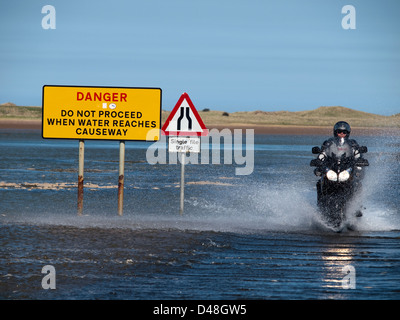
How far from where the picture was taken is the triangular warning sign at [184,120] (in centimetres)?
1467

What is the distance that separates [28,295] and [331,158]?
7.06m

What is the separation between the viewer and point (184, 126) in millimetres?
14758

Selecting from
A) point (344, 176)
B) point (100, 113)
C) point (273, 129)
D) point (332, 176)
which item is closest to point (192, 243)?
point (332, 176)

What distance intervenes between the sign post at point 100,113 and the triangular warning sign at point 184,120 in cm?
35

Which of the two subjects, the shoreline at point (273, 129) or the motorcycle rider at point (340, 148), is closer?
the motorcycle rider at point (340, 148)

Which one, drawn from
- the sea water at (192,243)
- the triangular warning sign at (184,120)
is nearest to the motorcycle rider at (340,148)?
the sea water at (192,243)

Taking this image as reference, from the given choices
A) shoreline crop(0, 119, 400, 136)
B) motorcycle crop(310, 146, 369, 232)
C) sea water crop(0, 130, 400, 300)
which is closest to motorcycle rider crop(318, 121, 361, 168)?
motorcycle crop(310, 146, 369, 232)

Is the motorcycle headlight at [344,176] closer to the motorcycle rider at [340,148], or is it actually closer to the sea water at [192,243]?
the motorcycle rider at [340,148]

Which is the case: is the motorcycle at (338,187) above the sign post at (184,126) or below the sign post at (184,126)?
below

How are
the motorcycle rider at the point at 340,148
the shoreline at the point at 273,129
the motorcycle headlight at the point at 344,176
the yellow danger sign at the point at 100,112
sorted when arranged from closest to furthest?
the motorcycle headlight at the point at 344,176 → the motorcycle rider at the point at 340,148 → the yellow danger sign at the point at 100,112 → the shoreline at the point at 273,129

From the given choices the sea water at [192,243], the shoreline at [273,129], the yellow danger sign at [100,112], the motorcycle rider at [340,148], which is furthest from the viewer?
the shoreline at [273,129]

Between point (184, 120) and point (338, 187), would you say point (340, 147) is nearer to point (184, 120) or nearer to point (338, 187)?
point (338, 187)

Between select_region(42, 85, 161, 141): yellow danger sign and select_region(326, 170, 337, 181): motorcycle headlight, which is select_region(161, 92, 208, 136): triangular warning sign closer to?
select_region(42, 85, 161, 141): yellow danger sign

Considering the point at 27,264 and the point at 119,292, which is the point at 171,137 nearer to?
the point at 27,264
